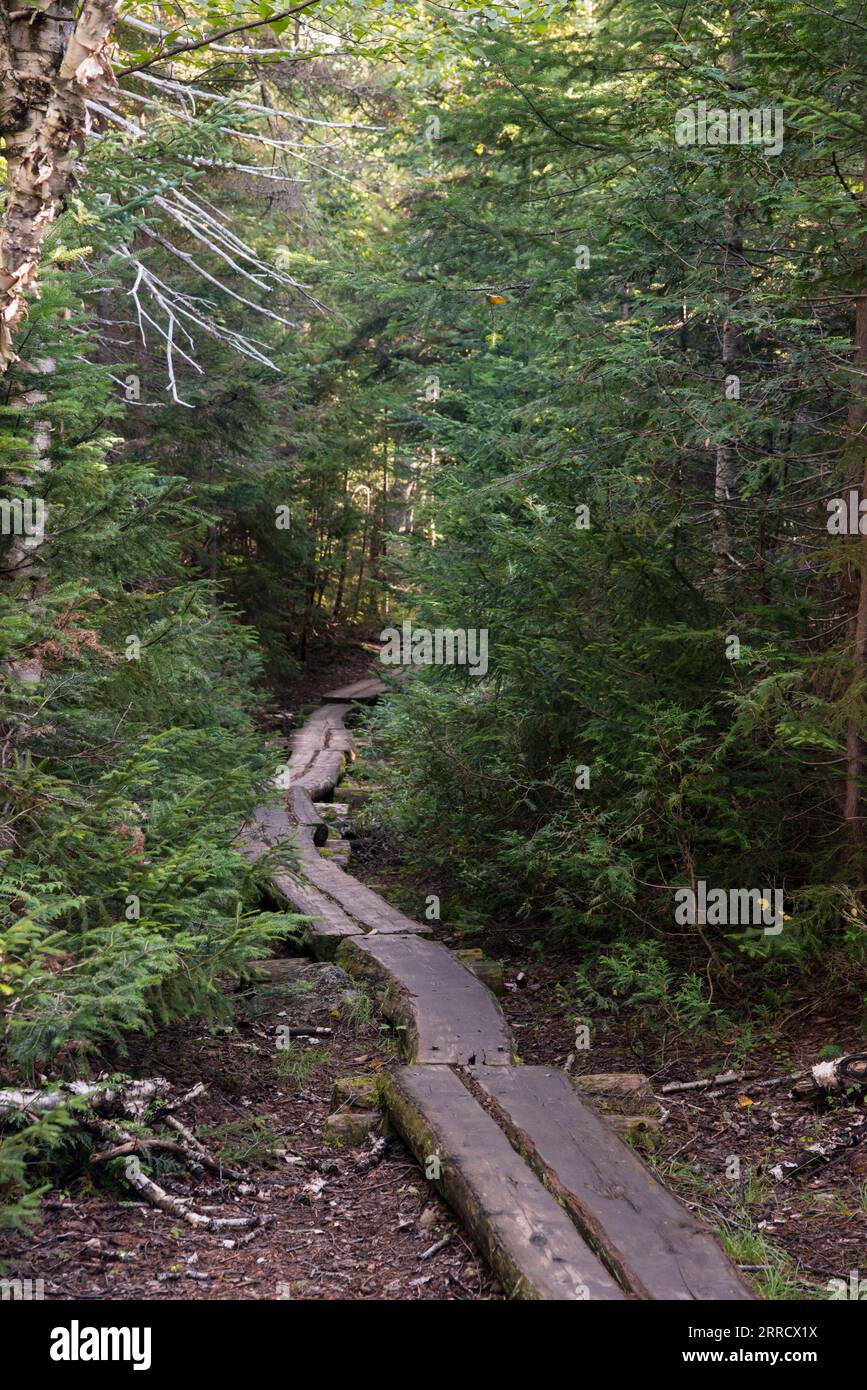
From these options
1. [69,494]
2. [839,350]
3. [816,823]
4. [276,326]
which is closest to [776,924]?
[816,823]

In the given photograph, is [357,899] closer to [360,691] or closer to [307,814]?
[307,814]

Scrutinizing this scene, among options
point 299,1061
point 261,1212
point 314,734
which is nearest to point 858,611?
point 299,1061

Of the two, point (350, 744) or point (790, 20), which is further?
point (350, 744)

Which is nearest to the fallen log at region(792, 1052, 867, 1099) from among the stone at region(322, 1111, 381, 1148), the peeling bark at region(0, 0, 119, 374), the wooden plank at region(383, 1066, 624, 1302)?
the wooden plank at region(383, 1066, 624, 1302)

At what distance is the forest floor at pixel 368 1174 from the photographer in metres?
3.75

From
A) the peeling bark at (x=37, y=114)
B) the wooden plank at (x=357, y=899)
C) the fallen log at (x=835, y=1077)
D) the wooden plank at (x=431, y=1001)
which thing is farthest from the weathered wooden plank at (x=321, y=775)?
the peeling bark at (x=37, y=114)

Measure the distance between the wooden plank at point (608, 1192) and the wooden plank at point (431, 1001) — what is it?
309 millimetres

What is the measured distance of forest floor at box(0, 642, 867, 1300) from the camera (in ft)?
12.3

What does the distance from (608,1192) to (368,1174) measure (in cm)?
117

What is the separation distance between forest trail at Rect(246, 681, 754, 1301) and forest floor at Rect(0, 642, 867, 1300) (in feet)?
0.63

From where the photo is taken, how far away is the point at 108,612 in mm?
5363

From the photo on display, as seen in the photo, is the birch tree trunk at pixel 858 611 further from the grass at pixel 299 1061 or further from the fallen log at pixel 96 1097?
the fallen log at pixel 96 1097

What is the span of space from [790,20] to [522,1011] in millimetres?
5989
